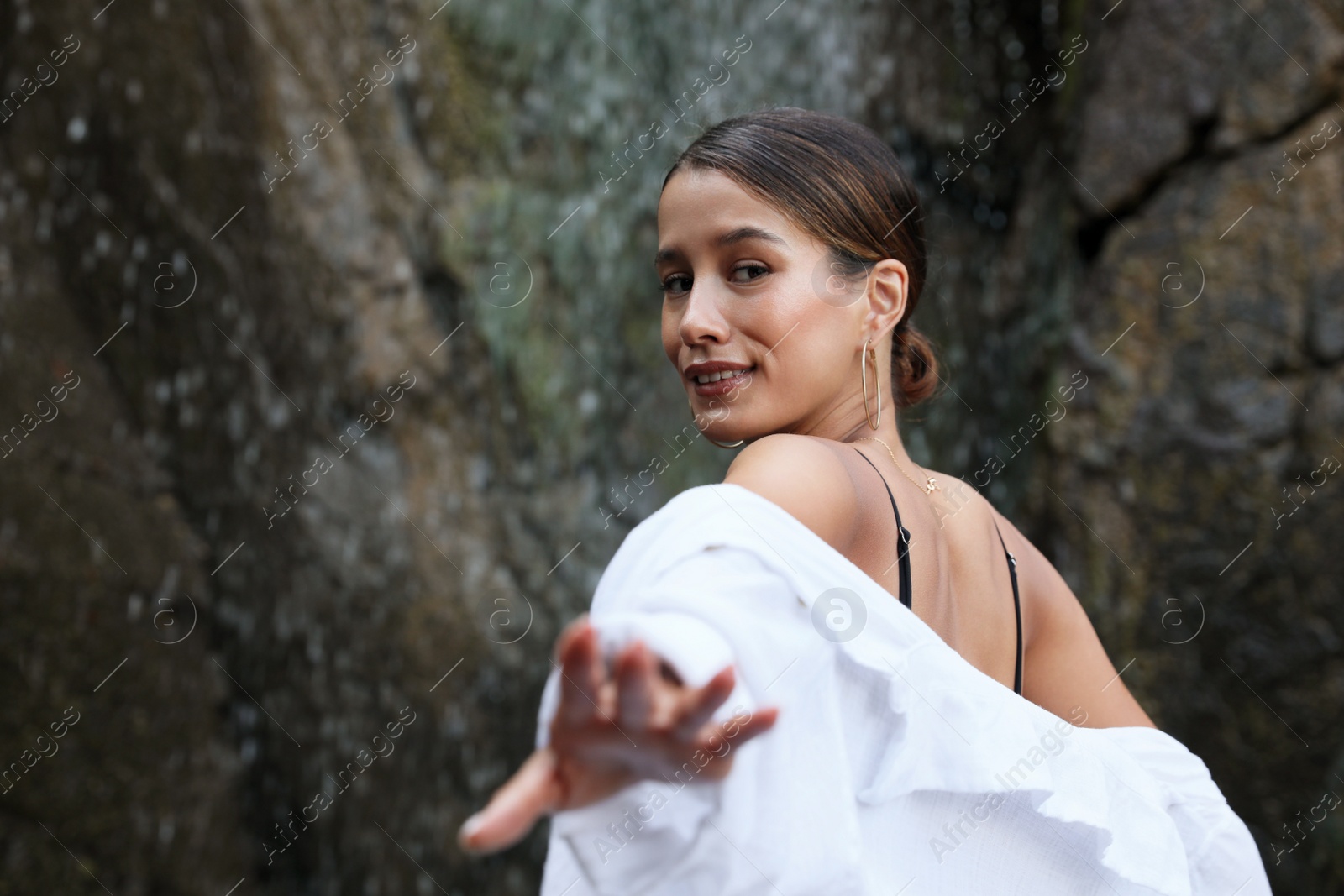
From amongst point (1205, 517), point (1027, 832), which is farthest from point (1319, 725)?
point (1027, 832)

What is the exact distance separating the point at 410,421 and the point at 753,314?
112 inches

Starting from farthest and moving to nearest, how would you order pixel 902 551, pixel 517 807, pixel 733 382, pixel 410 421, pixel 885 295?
1. pixel 410 421
2. pixel 885 295
3. pixel 733 382
4. pixel 902 551
5. pixel 517 807

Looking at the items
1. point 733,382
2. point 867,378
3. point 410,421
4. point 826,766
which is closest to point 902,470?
point 867,378

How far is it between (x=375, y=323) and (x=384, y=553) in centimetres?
78

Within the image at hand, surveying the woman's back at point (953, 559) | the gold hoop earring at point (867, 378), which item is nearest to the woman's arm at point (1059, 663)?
the woman's back at point (953, 559)

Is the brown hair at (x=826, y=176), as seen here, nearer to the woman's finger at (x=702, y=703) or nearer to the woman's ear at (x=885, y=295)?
the woman's ear at (x=885, y=295)

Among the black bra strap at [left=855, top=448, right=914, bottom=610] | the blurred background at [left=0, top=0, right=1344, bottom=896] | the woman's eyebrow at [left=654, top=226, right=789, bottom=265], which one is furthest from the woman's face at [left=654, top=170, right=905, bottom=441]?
the blurred background at [left=0, top=0, right=1344, bottom=896]

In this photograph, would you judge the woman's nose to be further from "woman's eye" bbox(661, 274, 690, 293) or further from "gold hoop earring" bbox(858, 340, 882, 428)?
"gold hoop earring" bbox(858, 340, 882, 428)

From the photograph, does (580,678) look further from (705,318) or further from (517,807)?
(705,318)

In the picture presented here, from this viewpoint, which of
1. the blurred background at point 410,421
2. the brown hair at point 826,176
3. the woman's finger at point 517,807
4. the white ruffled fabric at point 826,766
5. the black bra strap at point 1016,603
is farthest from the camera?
the blurred background at point 410,421

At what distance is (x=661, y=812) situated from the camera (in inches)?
34.9

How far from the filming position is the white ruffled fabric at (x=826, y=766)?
2.81ft

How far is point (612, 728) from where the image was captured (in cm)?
75

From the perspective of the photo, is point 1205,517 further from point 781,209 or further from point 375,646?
point 781,209
